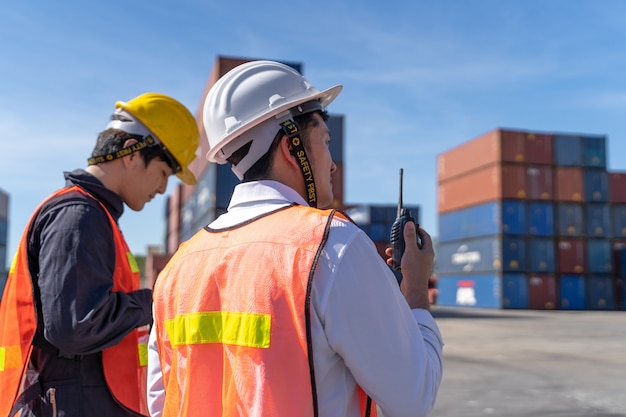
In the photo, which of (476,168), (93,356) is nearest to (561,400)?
(93,356)

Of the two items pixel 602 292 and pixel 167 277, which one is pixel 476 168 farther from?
pixel 167 277

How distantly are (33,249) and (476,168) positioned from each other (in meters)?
35.4

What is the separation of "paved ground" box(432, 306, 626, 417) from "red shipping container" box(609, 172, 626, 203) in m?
24.4

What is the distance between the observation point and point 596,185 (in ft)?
111

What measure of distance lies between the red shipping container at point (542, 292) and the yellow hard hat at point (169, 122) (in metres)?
32.8

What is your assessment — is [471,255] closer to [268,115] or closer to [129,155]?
[129,155]

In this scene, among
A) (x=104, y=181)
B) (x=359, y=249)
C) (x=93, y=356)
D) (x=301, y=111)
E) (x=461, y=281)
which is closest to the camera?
(x=359, y=249)

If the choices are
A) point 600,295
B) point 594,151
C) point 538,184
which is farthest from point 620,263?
point 538,184

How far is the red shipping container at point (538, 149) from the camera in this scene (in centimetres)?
3338

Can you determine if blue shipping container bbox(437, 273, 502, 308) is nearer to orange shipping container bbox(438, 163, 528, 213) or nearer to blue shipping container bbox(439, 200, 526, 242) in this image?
blue shipping container bbox(439, 200, 526, 242)

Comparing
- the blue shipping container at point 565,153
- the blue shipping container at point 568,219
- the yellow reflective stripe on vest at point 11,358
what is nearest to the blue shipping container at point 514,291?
the blue shipping container at point 568,219

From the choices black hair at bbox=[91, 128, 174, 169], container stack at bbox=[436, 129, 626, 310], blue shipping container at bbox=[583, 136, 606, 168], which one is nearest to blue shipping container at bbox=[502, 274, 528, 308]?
container stack at bbox=[436, 129, 626, 310]

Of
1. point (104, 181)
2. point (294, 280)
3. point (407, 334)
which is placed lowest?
point (407, 334)

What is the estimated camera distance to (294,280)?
118 centimetres
